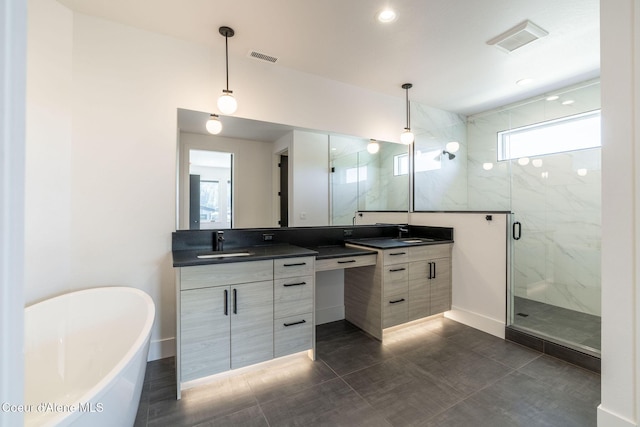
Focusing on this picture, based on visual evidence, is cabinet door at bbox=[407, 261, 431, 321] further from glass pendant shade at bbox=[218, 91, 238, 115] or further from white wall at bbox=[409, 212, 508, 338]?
glass pendant shade at bbox=[218, 91, 238, 115]

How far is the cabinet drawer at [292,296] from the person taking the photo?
1989mm

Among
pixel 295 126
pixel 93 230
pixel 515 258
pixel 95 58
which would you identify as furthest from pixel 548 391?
pixel 95 58

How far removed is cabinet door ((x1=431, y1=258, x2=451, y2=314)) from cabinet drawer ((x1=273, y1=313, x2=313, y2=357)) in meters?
1.52

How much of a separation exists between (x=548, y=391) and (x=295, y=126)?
9.65ft

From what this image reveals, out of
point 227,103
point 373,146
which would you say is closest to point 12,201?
point 227,103

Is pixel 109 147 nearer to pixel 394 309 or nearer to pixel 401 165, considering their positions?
pixel 394 309

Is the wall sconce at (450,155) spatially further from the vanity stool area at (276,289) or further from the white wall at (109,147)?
the white wall at (109,147)

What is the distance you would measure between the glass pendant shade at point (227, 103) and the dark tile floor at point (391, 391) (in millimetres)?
2088

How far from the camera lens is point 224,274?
5.95 ft

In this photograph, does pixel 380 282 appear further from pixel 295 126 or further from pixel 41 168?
pixel 41 168

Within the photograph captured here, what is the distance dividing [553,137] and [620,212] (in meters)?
2.25

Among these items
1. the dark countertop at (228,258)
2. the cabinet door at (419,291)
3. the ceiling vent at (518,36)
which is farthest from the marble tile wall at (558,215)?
the dark countertop at (228,258)

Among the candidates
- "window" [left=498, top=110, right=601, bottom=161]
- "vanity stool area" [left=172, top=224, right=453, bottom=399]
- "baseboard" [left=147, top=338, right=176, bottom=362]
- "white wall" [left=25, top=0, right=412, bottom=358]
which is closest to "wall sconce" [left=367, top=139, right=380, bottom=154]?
"vanity stool area" [left=172, top=224, right=453, bottom=399]

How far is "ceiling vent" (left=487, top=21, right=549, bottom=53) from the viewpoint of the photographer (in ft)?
6.75
